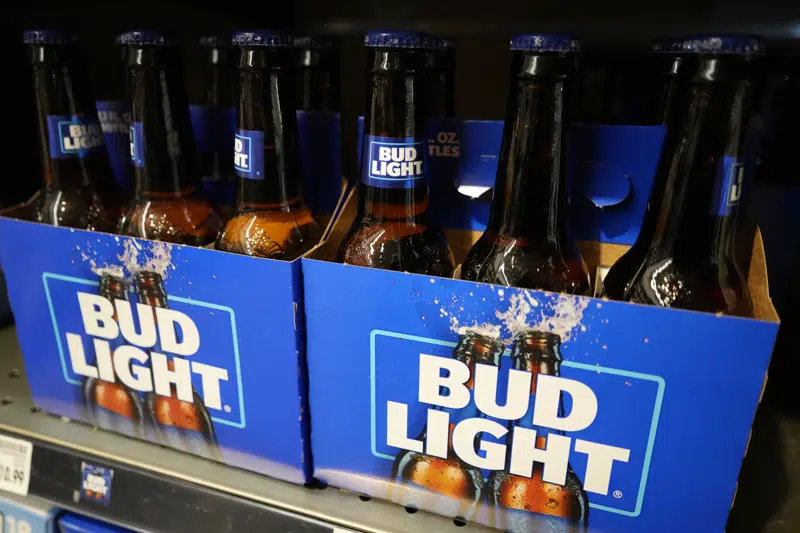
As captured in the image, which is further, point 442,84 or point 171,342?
point 442,84

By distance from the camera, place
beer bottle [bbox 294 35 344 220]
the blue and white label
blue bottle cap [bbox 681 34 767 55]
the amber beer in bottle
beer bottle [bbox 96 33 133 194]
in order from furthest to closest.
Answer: beer bottle [bbox 96 33 133 194]
beer bottle [bbox 294 35 344 220]
the blue and white label
the amber beer in bottle
blue bottle cap [bbox 681 34 767 55]

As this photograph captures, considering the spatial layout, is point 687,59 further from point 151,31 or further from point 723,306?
point 151,31

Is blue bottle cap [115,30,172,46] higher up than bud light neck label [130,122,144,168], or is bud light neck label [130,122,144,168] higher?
blue bottle cap [115,30,172,46]

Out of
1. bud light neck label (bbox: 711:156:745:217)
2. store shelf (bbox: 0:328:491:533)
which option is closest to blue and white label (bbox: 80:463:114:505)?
store shelf (bbox: 0:328:491:533)

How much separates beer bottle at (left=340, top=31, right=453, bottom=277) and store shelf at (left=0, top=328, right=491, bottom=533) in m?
0.25

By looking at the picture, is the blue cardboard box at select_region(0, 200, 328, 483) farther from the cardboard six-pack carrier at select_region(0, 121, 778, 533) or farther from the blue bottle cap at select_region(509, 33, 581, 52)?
the blue bottle cap at select_region(509, 33, 581, 52)

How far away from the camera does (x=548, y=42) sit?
52 cm

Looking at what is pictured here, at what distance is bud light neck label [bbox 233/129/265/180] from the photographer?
0.66m

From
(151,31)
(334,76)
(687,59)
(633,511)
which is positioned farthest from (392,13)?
(633,511)

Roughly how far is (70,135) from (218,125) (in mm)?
197

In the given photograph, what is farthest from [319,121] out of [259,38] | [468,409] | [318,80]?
[468,409]

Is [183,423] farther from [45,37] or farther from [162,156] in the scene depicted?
[45,37]

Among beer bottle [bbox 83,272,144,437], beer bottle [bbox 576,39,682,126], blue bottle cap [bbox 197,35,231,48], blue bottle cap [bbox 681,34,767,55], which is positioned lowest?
beer bottle [bbox 83,272,144,437]

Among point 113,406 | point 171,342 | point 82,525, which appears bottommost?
point 82,525
